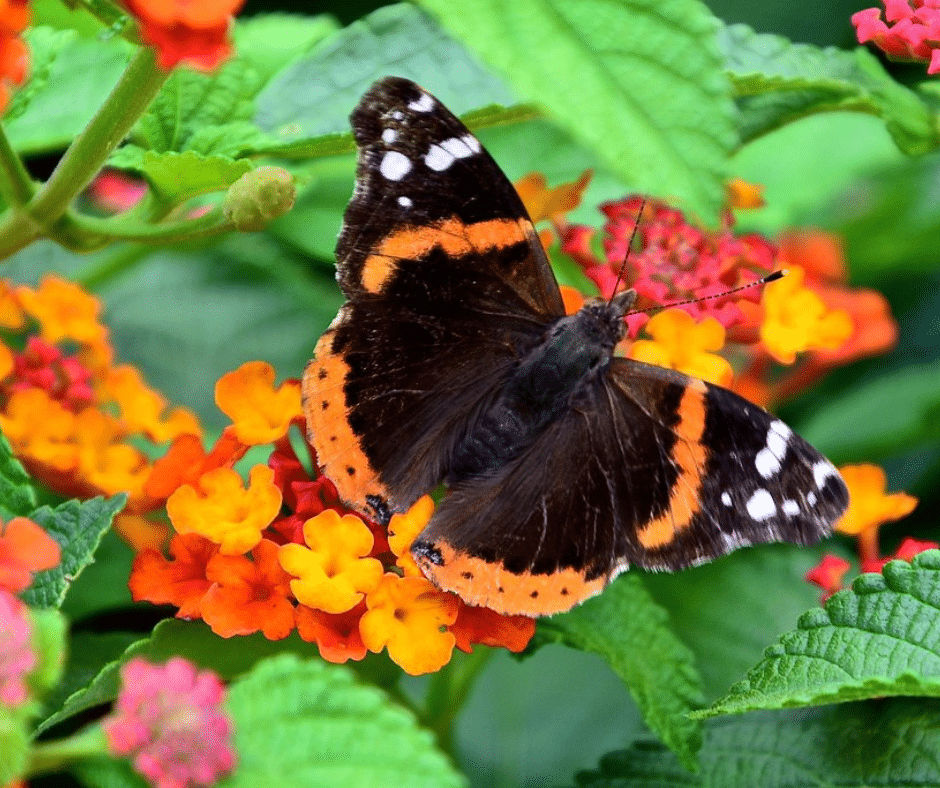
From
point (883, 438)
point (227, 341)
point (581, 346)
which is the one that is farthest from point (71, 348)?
point (883, 438)

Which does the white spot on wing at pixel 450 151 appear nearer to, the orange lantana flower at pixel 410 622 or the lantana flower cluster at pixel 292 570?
the lantana flower cluster at pixel 292 570

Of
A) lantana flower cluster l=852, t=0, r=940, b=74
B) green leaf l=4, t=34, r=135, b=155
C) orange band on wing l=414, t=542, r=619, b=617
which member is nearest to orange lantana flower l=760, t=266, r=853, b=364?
lantana flower cluster l=852, t=0, r=940, b=74

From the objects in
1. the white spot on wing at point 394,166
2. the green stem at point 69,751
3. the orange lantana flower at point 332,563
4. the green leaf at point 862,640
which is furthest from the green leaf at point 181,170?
the green leaf at point 862,640

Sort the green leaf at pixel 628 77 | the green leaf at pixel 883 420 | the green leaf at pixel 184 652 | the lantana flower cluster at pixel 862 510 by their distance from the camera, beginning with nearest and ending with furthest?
1. the green leaf at pixel 628 77
2. the green leaf at pixel 184 652
3. the lantana flower cluster at pixel 862 510
4. the green leaf at pixel 883 420

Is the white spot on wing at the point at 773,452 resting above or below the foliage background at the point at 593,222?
above

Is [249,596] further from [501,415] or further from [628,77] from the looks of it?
[628,77]

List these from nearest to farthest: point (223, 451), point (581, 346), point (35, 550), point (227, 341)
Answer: point (35, 550) < point (223, 451) < point (581, 346) < point (227, 341)

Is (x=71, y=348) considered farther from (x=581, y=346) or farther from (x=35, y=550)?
(x=35, y=550)
